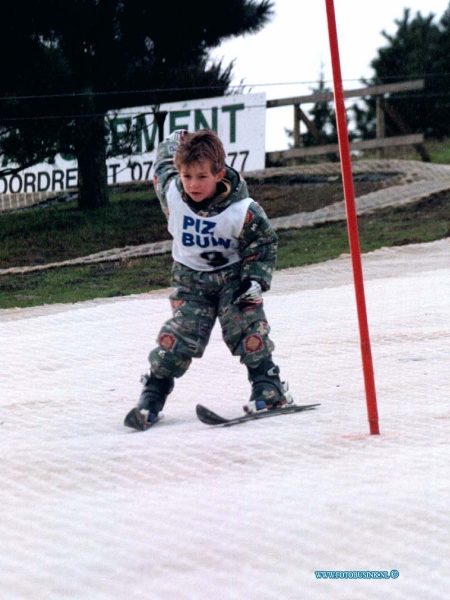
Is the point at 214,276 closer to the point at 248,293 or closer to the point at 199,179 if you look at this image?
the point at 248,293

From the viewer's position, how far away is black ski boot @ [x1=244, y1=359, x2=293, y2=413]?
225 inches

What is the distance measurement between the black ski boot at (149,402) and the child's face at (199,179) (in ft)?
2.94

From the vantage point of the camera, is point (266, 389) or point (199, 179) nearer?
point (199, 179)

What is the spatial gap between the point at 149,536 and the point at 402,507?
33.5 inches

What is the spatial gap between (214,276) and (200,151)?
610mm

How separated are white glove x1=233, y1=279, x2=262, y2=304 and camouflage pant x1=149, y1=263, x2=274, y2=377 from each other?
4cm

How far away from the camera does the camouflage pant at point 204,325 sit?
568 cm

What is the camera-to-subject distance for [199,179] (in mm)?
5492

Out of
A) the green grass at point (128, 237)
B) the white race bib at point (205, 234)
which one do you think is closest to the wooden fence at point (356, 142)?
the green grass at point (128, 237)

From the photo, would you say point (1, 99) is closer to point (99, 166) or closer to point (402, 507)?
point (99, 166)

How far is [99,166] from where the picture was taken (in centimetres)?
1888

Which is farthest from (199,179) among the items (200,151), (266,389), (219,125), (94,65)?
(219,125)

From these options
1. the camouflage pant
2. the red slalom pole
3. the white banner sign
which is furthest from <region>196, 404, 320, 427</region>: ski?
the white banner sign

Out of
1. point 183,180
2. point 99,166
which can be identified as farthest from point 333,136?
point 183,180
